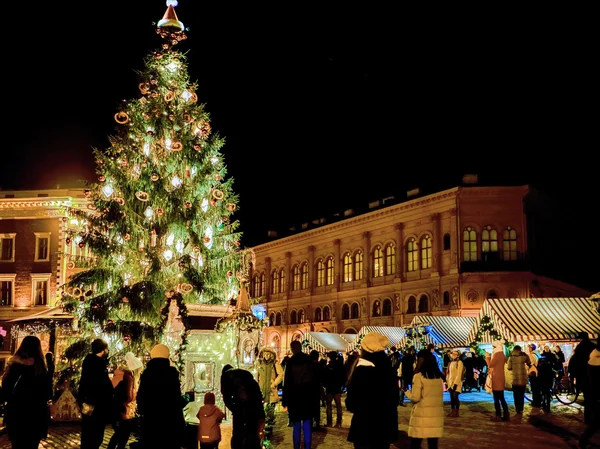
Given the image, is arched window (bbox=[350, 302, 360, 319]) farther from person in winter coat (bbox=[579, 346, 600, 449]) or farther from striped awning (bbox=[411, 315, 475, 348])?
person in winter coat (bbox=[579, 346, 600, 449])

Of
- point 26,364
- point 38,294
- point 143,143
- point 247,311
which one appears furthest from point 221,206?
point 38,294

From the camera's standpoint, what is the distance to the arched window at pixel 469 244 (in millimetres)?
45094

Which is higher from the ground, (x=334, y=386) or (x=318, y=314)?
(x=318, y=314)

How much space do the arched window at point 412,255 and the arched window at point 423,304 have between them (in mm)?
2394

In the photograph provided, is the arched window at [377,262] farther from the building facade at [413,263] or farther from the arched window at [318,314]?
the arched window at [318,314]

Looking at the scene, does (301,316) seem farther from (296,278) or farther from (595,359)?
(595,359)

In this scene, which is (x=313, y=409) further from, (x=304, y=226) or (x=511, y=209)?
(x=304, y=226)

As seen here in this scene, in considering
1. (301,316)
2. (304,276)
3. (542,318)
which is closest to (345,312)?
(301,316)

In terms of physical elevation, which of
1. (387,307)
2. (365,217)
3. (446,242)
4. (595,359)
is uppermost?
(365,217)

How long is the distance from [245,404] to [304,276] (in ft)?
178

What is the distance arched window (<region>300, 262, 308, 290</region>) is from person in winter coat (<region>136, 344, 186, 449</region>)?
5438 centimetres

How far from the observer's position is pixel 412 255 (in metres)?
49.4

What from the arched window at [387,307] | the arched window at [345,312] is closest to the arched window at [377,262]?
the arched window at [387,307]

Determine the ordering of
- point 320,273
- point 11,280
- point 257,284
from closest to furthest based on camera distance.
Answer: point 11,280 < point 320,273 < point 257,284
